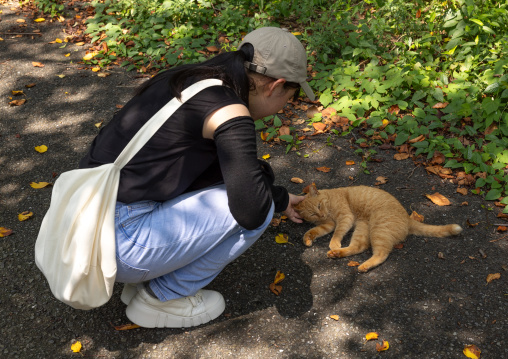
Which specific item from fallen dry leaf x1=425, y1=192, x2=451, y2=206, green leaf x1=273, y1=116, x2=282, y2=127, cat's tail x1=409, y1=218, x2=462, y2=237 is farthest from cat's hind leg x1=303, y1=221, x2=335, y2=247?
green leaf x1=273, y1=116, x2=282, y2=127

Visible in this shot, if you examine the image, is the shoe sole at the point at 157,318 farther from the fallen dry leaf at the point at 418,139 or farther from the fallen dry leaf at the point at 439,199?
the fallen dry leaf at the point at 418,139

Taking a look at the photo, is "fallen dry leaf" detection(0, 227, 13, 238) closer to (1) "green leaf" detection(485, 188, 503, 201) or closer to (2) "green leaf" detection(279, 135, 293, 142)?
(2) "green leaf" detection(279, 135, 293, 142)

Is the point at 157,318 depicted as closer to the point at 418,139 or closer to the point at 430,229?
the point at 430,229

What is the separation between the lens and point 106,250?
215 cm

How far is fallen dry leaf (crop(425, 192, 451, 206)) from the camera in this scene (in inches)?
141

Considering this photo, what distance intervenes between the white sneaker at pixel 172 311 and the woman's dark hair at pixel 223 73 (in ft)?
3.72

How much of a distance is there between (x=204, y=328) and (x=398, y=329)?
1.09 meters

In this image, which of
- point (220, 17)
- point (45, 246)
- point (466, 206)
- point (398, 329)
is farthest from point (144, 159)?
point (220, 17)

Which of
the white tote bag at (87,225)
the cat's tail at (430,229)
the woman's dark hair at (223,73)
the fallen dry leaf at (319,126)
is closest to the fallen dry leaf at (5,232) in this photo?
the white tote bag at (87,225)

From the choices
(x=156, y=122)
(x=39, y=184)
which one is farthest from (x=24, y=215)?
(x=156, y=122)

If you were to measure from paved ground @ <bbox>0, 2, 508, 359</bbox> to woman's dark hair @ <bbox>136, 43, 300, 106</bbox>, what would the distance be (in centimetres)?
128

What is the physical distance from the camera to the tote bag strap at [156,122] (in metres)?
2.13

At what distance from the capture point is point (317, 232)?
3.40m

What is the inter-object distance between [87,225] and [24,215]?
5.50 feet
